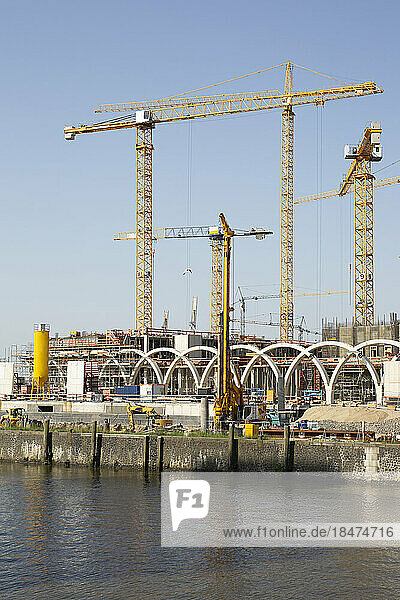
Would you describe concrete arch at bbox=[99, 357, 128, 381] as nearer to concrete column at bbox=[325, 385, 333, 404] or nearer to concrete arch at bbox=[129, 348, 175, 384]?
concrete arch at bbox=[129, 348, 175, 384]

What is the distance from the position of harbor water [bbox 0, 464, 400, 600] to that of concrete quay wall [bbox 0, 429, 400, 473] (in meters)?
10.8

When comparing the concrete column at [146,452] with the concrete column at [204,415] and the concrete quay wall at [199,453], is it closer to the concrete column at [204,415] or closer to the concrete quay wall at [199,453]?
the concrete quay wall at [199,453]

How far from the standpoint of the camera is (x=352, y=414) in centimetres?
6956

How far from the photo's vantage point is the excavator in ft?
224

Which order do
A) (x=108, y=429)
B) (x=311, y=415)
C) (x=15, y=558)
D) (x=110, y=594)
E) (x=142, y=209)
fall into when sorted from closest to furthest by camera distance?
(x=110, y=594) < (x=15, y=558) < (x=108, y=429) < (x=311, y=415) < (x=142, y=209)

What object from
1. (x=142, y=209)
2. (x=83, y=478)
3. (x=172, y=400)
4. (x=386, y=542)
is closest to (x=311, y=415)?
(x=172, y=400)

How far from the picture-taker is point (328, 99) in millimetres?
125562

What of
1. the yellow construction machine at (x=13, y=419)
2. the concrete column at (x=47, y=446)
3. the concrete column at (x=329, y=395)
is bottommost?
the concrete column at (x=47, y=446)

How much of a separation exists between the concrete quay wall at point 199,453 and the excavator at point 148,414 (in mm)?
5678

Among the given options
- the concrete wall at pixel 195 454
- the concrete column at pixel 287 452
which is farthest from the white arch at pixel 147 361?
the concrete column at pixel 287 452

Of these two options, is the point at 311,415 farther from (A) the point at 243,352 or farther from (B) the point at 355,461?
(A) the point at 243,352

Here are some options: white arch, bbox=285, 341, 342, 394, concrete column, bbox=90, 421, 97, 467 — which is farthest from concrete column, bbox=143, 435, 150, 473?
white arch, bbox=285, 341, 342, 394

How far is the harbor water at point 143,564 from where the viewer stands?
3180cm

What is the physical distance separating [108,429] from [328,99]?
77987mm
